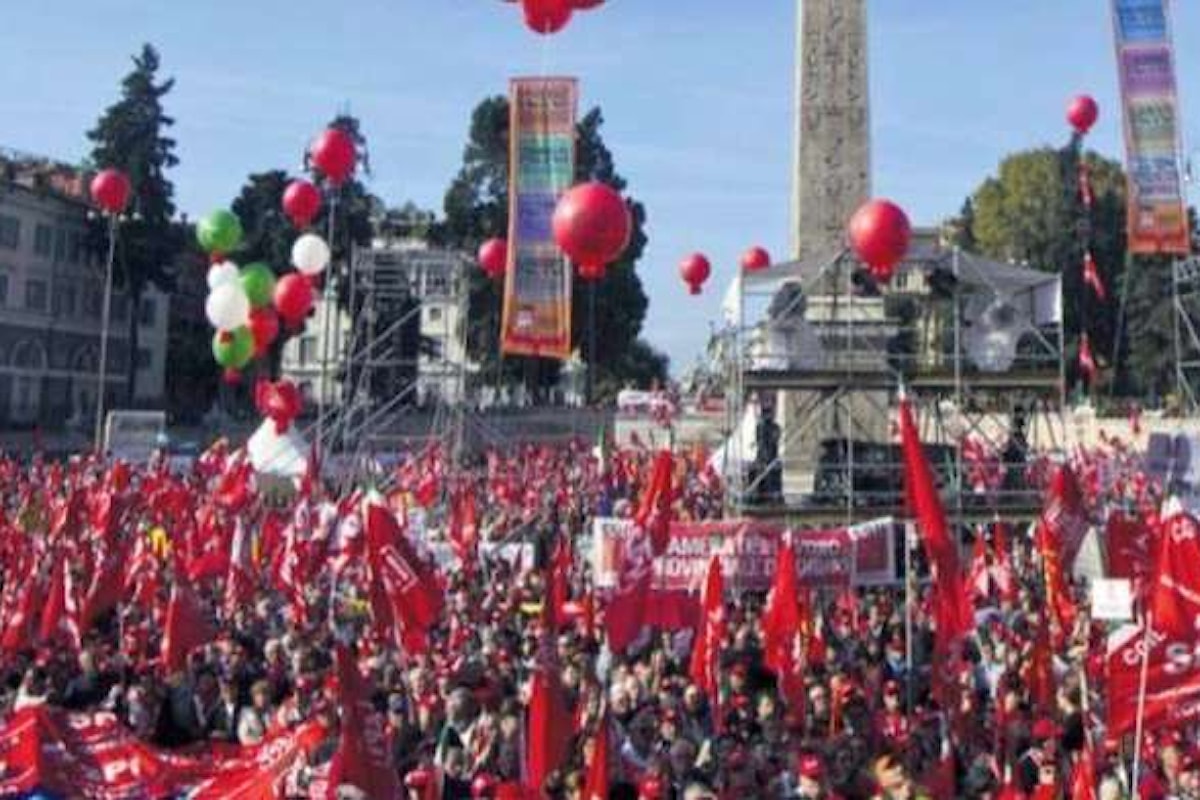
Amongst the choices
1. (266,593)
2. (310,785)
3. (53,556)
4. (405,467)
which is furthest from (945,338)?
(310,785)

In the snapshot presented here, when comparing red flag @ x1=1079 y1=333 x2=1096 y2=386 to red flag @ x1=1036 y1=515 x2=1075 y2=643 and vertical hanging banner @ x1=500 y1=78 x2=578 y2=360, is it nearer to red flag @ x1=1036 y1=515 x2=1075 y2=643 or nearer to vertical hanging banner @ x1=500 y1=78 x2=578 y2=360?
vertical hanging banner @ x1=500 y1=78 x2=578 y2=360

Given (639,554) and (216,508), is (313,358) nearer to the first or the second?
(216,508)

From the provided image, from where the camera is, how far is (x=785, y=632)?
11477mm

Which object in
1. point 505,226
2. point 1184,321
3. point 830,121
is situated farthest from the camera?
point 505,226

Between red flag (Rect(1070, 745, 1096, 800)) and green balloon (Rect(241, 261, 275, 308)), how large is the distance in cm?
1744

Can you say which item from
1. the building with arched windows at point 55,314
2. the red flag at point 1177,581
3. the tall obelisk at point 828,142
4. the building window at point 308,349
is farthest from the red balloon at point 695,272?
the building window at point 308,349

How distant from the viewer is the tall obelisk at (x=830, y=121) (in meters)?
26.3

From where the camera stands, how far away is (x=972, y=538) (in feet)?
66.4

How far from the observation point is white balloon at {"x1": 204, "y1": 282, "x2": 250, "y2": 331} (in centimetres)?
2255

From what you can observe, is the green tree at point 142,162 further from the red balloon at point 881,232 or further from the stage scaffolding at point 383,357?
the red balloon at point 881,232

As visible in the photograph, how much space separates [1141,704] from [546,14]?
6016 millimetres

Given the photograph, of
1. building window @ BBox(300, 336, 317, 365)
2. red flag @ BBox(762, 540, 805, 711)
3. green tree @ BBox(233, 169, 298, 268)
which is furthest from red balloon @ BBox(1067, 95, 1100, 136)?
building window @ BBox(300, 336, 317, 365)

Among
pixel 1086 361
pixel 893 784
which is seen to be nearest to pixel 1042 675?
pixel 893 784

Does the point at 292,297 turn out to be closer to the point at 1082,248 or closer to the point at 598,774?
the point at 598,774
